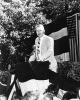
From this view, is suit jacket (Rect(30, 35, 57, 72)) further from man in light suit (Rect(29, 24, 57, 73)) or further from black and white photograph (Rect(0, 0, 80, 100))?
black and white photograph (Rect(0, 0, 80, 100))

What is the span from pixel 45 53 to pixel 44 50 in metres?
0.14

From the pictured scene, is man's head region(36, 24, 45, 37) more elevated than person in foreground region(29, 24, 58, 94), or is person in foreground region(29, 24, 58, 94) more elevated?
man's head region(36, 24, 45, 37)

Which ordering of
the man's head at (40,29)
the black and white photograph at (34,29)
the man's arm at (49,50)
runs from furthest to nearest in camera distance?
the black and white photograph at (34,29)
the man's head at (40,29)
the man's arm at (49,50)

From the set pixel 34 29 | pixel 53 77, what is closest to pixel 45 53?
pixel 53 77

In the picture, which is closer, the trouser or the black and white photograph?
the trouser

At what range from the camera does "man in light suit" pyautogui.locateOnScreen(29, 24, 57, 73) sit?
6.13m

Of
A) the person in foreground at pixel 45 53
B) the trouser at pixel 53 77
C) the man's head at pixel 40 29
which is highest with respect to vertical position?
the man's head at pixel 40 29

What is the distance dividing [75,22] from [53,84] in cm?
414

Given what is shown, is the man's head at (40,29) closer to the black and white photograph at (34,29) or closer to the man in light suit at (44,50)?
the man in light suit at (44,50)

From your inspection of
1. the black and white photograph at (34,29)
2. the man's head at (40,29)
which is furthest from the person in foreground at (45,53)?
the black and white photograph at (34,29)

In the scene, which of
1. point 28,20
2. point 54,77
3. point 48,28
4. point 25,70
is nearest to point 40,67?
point 54,77

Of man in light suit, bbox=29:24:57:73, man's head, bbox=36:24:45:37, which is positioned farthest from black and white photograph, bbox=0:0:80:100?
man's head, bbox=36:24:45:37

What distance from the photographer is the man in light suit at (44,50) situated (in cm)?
613

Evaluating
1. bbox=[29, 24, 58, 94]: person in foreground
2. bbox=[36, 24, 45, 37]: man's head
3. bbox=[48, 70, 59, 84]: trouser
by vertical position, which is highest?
bbox=[36, 24, 45, 37]: man's head
